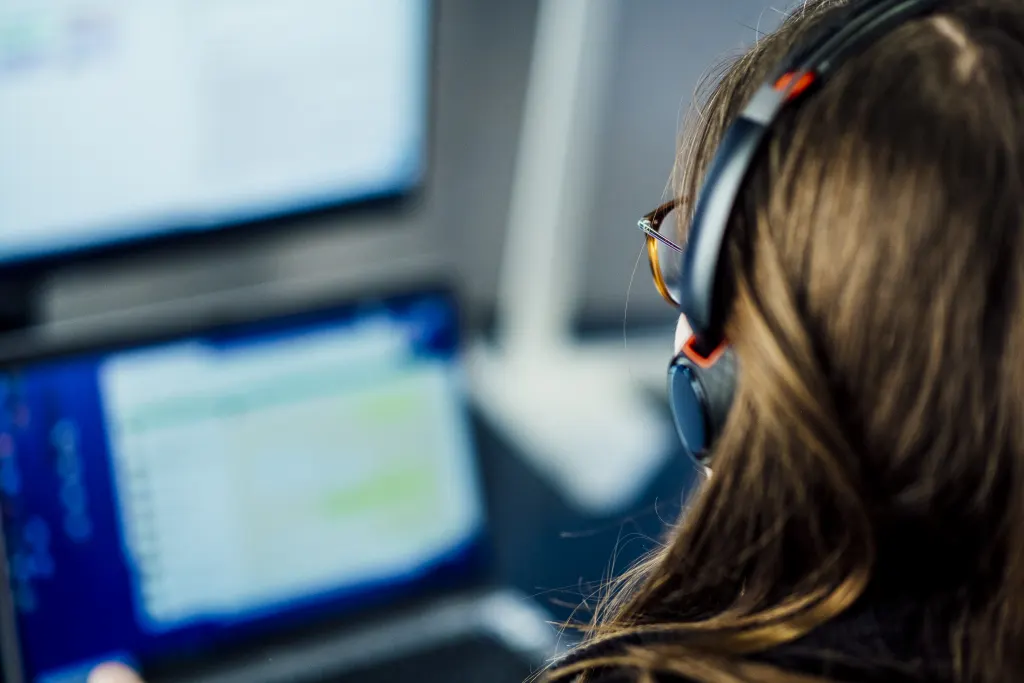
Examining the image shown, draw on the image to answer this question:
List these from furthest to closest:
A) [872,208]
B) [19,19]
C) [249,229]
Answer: [249,229], [19,19], [872,208]

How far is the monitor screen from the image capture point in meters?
0.72

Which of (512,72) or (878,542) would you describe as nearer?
(878,542)

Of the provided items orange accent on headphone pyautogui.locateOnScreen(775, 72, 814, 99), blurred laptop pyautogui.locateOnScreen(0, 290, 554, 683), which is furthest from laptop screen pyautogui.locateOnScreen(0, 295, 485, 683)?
orange accent on headphone pyautogui.locateOnScreen(775, 72, 814, 99)

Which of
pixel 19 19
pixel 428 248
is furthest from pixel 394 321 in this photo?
pixel 428 248

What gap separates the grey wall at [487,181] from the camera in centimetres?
96

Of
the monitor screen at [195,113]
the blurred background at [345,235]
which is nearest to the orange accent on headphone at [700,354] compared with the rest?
the blurred background at [345,235]

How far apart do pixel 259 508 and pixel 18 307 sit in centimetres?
24

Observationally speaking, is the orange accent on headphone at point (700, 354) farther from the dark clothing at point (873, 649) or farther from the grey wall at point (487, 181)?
the grey wall at point (487, 181)

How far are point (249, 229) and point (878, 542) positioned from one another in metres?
0.58

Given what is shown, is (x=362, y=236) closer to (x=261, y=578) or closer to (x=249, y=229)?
(x=249, y=229)

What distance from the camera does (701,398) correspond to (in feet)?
1.21

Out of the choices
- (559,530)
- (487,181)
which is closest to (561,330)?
(487,181)

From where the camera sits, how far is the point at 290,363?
0.70 meters

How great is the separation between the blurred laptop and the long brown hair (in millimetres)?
370
